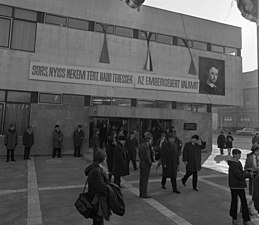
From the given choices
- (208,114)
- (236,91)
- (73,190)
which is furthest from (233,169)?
(236,91)

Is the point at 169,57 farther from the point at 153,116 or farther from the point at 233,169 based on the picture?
the point at 233,169

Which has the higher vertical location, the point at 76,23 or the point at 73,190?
the point at 76,23

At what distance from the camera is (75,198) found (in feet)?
22.6

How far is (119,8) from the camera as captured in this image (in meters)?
16.7

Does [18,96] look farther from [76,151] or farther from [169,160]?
[169,160]

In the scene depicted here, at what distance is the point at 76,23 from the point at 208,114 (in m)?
11.8

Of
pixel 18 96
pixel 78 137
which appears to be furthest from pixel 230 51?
pixel 18 96

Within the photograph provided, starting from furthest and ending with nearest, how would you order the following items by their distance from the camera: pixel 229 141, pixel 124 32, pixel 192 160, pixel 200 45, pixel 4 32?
pixel 200 45, pixel 124 32, pixel 229 141, pixel 4 32, pixel 192 160

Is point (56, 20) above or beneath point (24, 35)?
above

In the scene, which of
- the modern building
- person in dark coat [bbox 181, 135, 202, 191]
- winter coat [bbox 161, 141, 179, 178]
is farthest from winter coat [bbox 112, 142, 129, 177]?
the modern building

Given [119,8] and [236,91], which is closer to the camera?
[119,8]

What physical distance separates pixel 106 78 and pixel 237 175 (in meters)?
12.0

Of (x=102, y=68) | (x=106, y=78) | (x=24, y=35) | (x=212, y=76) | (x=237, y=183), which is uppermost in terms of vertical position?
(x=24, y=35)

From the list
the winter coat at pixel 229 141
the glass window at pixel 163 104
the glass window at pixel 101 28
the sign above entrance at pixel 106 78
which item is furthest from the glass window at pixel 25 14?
the winter coat at pixel 229 141
